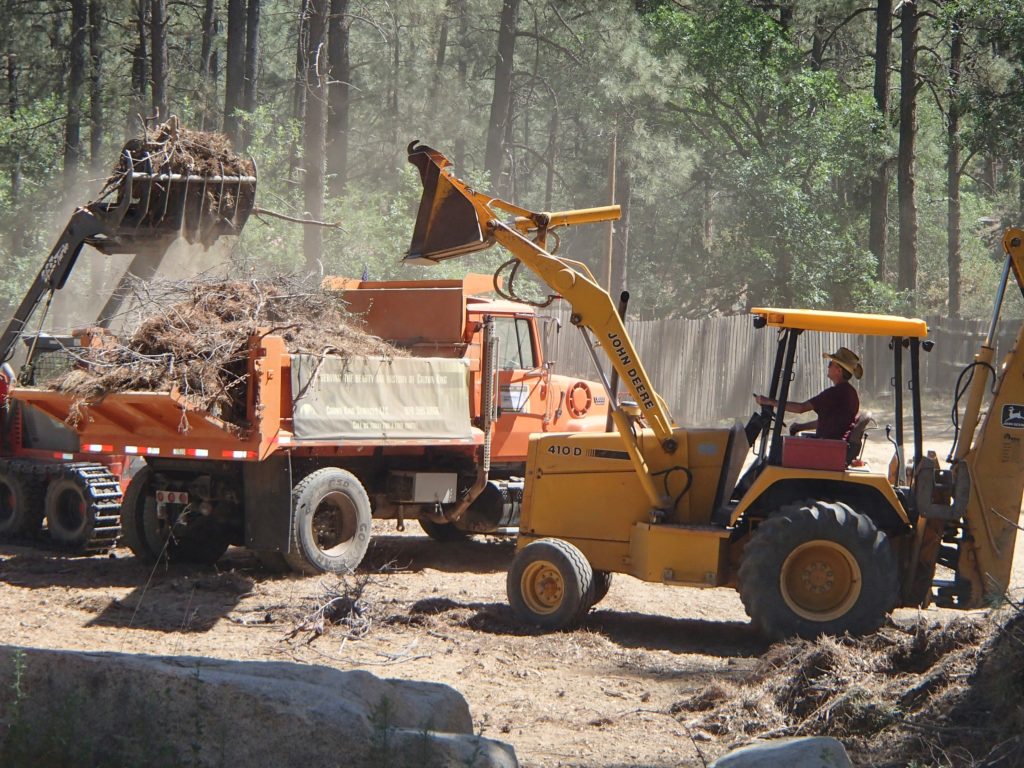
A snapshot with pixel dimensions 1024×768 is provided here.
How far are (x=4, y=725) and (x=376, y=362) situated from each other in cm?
630

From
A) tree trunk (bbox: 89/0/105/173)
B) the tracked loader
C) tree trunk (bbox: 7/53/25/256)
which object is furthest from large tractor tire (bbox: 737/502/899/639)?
tree trunk (bbox: 7/53/25/256)

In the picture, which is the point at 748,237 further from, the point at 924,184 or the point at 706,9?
the point at 924,184

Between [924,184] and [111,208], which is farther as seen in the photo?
[924,184]

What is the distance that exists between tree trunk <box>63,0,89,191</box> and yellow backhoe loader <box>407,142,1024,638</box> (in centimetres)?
2331

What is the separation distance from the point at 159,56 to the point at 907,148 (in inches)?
666

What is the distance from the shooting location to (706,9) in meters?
Answer: 33.4

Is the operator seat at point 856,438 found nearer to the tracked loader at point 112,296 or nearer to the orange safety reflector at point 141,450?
the orange safety reflector at point 141,450

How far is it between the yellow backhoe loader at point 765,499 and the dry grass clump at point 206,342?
1615 mm

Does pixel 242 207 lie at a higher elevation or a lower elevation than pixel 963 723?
higher

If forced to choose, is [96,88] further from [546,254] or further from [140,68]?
[546,254]

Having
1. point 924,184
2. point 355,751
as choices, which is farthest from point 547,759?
point 924,184

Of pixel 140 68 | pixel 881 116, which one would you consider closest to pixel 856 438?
pixel 881 116

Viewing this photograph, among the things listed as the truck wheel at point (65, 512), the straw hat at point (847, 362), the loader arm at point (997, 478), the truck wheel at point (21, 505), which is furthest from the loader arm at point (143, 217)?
the loader arm at point (997, 478)

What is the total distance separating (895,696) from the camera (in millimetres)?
6879
